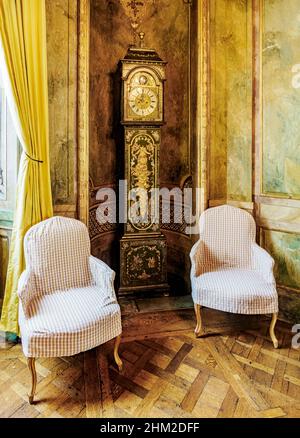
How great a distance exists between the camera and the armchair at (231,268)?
7.61 feet

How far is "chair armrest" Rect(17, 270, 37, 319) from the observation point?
1904 mm

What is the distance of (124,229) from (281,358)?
5.84 feet

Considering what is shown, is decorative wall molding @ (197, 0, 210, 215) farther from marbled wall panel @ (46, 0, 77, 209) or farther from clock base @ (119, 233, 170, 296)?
marbled wall panel @ (46, 0, 77, 209)

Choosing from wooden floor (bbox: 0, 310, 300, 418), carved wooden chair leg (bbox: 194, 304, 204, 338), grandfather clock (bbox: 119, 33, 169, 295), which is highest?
grandfather clock (bbox: 119, 33, 169, 295)

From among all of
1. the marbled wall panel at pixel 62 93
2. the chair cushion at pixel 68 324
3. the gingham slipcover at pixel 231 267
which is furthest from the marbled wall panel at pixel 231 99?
the chair cushion at pixel 68 324

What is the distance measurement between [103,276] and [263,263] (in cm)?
126

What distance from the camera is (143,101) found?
312 cm

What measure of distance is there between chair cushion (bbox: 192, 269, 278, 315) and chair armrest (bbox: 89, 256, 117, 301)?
2.35ft

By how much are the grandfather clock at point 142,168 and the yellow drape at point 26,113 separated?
87 centimetres

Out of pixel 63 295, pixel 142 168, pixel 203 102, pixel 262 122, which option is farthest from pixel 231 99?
pixel 63 295

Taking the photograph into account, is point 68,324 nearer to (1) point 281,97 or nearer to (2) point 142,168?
(2) point 142,168

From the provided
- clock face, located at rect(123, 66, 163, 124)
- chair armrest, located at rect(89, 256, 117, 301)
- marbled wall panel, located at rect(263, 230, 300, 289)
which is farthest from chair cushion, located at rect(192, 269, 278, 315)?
clock face, located at rect(123, 66, 163, 124)

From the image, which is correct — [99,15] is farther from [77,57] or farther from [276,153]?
[276,153]

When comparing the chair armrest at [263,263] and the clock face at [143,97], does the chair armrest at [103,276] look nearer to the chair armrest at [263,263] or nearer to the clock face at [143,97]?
the chair armrest at [263,263]
